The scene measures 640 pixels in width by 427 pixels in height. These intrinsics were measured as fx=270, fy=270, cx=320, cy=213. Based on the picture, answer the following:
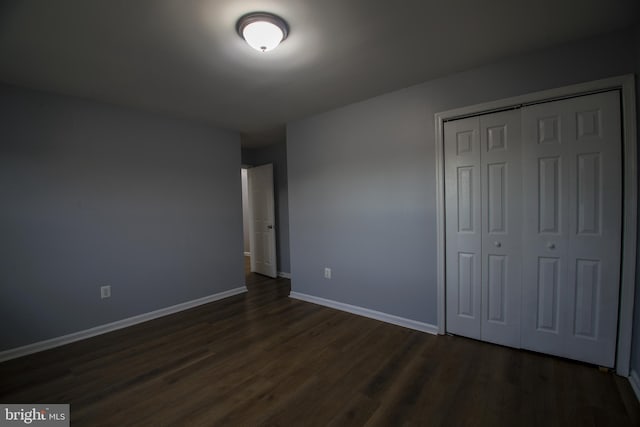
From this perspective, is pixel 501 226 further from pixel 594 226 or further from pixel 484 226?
pixel 594 226

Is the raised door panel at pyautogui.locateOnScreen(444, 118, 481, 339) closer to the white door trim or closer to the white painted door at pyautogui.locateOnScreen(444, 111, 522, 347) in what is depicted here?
the white painted door at pyautogui.locateOnScreen(444, 111, 522, 347)

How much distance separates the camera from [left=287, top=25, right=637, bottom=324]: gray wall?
2.12 m

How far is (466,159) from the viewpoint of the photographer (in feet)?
8.06

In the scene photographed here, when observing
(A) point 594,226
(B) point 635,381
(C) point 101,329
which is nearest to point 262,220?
(C) point 101,329

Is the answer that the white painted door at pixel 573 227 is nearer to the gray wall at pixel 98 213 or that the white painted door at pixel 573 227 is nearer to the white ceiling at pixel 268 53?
the white ceiling at pixel 268 53

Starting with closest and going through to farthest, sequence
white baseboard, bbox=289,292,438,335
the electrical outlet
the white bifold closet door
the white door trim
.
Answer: the white door trim
the white bifold closet door
white baseboard, bbox=289,292,438,335
the electrical outlet

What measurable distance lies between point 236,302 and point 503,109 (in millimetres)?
3712

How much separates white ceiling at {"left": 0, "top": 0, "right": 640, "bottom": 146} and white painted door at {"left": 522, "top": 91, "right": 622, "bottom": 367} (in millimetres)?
625

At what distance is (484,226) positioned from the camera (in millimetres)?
2398

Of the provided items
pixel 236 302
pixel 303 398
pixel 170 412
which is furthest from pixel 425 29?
pixel 236 302

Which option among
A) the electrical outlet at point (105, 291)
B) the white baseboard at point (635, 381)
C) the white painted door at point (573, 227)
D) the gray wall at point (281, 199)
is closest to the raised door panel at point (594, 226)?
the white painted door at point (573, 227)

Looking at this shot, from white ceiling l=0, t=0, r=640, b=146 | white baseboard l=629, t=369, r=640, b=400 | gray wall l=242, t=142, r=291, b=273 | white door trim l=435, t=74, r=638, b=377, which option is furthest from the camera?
gray wall l=242, t=142, r=291, b=273

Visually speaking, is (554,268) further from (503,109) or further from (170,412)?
(170,412)

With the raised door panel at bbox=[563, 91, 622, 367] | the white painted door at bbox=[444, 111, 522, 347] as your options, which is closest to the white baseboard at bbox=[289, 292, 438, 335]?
the white painted door at bbox=[444, 111, 522, 347]
